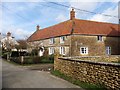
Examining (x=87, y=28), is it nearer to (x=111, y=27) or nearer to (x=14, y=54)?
(x=111, y=27)

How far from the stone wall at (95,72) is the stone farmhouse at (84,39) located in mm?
19982

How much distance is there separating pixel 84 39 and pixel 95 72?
85.3 ft

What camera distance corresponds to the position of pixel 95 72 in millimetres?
11703

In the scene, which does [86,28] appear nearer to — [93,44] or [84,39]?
[84,39]

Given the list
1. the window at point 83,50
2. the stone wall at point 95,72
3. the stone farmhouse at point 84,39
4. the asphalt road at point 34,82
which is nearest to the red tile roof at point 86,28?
the stone farmhouse at point 84,39

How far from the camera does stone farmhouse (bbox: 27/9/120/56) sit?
37.0 metres

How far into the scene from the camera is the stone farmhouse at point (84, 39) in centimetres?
3697

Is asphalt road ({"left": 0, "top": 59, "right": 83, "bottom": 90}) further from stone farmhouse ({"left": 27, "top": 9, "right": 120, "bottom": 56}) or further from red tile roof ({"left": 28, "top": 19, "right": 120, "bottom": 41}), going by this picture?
red tile roof ({"left": 28, "top": 19, "right": 120, "bottom": 41})

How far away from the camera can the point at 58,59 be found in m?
18.9

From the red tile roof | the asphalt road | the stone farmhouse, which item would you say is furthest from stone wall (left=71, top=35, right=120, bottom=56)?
the asphalt road

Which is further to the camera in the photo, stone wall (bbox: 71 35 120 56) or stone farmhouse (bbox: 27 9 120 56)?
stone farmhouse (bbox: 27 9 120 56)

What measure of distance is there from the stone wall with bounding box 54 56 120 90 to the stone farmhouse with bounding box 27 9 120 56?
19982 millimetres

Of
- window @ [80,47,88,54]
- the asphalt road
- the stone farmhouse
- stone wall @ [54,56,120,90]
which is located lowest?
the asphalt road

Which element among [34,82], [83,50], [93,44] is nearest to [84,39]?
[83,50]
